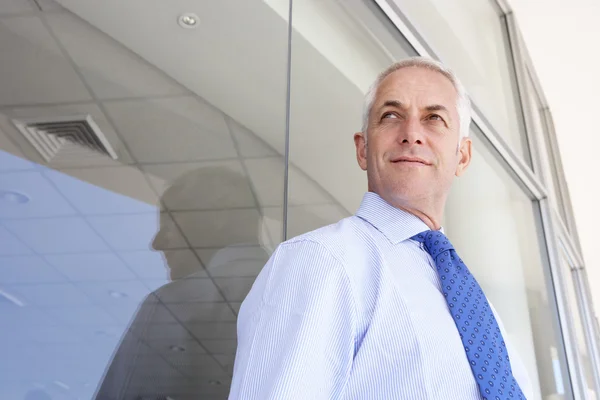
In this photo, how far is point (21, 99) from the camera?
943 millimetres

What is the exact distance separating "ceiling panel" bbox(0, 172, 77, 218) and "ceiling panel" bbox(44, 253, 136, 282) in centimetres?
8

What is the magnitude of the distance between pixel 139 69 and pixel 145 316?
1.73 feet

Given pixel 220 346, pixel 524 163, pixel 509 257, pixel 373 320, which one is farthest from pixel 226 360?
pixel 524 163

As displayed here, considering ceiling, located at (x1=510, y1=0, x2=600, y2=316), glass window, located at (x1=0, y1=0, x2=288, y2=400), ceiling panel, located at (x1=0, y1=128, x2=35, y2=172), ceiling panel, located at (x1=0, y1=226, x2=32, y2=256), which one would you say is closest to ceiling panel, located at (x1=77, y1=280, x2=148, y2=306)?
glass window, located at (x1=0, y1=0, x2=288, y2=400)

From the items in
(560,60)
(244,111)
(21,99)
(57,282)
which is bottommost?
(57,282)

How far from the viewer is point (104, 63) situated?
1105 mm

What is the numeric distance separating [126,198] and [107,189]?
0.04 meters

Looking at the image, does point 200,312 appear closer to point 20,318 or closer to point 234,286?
point 234,286

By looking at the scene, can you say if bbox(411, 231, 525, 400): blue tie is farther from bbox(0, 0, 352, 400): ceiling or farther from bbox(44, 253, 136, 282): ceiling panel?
bbox(44, 253, 136, 282): ceiling panel

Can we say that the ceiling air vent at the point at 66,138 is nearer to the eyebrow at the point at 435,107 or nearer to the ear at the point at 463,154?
the eyebrow at the point at 435,107

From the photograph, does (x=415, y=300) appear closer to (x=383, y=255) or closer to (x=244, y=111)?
(x=383, y=255)

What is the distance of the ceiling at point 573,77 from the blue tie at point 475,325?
3700 mm

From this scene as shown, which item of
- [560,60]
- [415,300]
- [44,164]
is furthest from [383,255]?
[560,60]

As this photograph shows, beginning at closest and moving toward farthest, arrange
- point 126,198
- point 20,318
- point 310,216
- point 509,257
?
point 20,318, point 126,198, point 310,216, point 509,257
